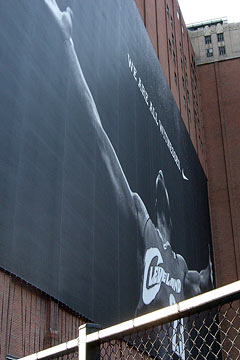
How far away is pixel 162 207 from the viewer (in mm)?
27781

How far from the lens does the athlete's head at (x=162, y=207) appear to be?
27.0m

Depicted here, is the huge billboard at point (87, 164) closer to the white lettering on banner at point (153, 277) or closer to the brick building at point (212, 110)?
the white lettering on banner at point (153, 277)

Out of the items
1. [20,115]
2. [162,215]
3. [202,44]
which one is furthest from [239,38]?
[20,115]

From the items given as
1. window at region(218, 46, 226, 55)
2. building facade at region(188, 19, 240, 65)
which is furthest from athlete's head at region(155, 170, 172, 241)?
window at region(218, 46, 226, 55)

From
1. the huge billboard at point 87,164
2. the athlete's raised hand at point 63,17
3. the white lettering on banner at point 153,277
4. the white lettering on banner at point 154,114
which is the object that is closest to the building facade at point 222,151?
the white lettering on banner at point 154,114

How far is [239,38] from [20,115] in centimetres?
4810

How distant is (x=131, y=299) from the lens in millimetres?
21250

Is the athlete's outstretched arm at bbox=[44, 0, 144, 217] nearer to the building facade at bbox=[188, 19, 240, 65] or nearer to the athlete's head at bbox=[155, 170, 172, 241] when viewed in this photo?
the athlete's head at bbox=[155, 170, 172, 241]

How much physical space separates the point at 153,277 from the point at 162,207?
15.5 ft

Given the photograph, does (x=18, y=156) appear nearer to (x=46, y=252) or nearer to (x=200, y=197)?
(x=46, y=252)

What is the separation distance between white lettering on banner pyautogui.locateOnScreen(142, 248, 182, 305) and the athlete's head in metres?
1.97

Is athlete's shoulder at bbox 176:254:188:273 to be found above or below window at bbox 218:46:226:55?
below

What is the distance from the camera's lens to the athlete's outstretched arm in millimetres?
19234

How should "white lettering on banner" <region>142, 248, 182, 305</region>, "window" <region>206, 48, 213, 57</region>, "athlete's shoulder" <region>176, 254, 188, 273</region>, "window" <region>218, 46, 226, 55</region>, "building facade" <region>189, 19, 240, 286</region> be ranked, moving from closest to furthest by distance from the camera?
"white lettering on banner" <region>142, 248, 182, 305</region> → "athlete's shoulder" <region>176, 254, 188, 273</region> → "building facade" <region>189, 19, 240, 286</region> → "window" <region>206, 48, 213, 57</region> → "window" <region>218, 46, 226, 55</region>
